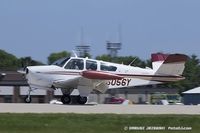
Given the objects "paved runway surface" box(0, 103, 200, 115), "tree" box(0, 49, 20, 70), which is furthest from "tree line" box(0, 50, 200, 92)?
"paved runway surface" box(0, 103, 200, 115)

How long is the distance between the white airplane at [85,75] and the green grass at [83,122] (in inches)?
313

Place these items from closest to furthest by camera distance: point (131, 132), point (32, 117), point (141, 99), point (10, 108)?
point (131, 132), point (32, 117), point (10, 108), point (141, 99)

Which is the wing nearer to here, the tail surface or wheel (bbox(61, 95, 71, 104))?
wheel (bbox(61, 95, 71, 104))

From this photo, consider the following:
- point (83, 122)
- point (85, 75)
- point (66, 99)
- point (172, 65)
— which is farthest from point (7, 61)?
point (83, 122)

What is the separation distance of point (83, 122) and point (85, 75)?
8988 mm

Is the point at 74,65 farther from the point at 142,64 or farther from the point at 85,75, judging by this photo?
the point at 142,64

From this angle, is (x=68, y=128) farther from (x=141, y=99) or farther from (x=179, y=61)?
(x=141, y=99)

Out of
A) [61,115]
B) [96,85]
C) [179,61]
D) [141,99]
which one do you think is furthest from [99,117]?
[141,99]

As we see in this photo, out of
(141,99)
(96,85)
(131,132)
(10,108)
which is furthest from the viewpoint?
(141,99)

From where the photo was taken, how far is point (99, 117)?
67.5ft

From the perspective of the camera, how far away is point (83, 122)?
1967 cm

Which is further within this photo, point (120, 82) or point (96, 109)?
point (120, 82)

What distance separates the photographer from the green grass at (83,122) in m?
18.7

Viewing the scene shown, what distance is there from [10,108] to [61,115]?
9.96ft
